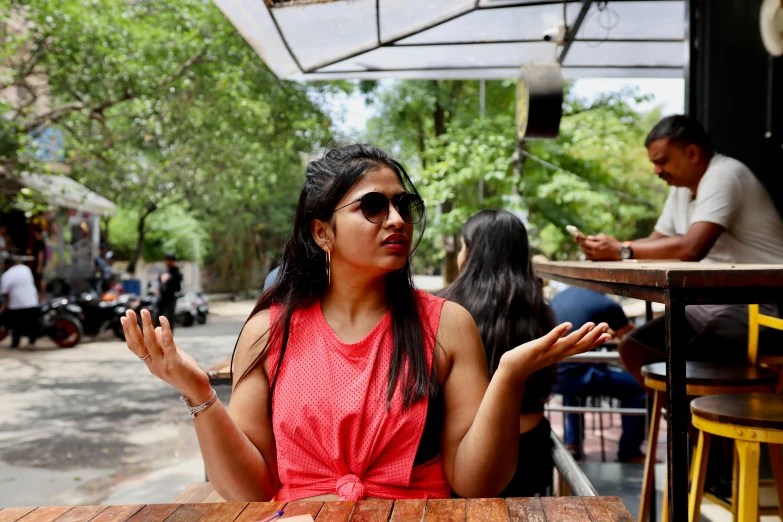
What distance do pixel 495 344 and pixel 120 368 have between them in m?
9.33

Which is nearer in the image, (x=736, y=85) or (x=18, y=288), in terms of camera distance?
(x=736, y=85)

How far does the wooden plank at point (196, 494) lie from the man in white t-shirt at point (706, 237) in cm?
210

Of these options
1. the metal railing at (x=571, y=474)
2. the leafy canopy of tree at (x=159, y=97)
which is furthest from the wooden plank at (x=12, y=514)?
the leafy canopy of tree at (x=159, y=97)

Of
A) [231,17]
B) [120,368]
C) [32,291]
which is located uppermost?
[231,17]

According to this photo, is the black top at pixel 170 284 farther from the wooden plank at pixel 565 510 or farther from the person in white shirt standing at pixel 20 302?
the wooden plank at pixel 565 510

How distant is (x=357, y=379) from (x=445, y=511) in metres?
0.62

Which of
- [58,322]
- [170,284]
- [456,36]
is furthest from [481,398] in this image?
[170,284]

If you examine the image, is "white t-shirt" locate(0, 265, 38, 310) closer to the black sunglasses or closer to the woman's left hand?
the black sunglasses

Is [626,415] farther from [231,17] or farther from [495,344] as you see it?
[231,17]

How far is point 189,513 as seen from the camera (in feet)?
4.70

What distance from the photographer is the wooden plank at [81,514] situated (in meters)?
1.41

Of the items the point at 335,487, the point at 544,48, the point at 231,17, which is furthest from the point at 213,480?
the point at 544,48

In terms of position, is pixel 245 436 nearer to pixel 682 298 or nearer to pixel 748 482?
pixel 682 298

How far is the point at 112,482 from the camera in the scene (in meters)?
5.54
